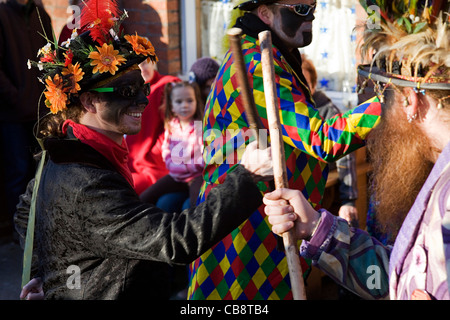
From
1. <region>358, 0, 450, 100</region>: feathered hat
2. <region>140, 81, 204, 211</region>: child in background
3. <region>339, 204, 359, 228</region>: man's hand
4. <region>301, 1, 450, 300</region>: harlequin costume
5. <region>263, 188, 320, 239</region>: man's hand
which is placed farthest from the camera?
<region>140, 81, 204, 211</region>: child in background

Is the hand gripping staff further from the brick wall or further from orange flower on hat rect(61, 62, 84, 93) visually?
the brick wall

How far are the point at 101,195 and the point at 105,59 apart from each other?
0.53m

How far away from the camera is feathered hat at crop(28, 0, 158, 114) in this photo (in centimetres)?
228

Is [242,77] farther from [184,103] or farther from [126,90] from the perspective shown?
[184,103]

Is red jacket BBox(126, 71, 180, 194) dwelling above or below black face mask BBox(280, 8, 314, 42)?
below

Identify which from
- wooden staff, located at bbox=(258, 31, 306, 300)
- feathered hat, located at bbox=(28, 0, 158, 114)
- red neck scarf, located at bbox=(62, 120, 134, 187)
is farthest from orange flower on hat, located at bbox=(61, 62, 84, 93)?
wooden staff, located at bbox=(258, 31, 306, 300)

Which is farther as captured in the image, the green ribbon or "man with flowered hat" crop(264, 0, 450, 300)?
the green ribbon

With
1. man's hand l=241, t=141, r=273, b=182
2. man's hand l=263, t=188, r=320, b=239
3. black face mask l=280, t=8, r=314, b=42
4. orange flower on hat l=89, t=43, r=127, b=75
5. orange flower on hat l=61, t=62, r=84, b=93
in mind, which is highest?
black face mask l=280, t=8, r=314, b=42

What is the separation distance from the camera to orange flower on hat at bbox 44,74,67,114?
7.48 feet

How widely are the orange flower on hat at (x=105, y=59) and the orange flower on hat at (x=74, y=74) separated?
0.05 metres

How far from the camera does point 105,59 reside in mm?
2295

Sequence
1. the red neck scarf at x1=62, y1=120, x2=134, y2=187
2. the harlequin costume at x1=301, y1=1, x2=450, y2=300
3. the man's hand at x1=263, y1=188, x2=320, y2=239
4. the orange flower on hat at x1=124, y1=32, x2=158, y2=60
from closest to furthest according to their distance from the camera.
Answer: the harlequin costume at x1=301, y1=1, x2=450, y2=300 < the man's hand at x1=263, y1=188, x2=320, y2=239 < the red neck scarf at x1=62, y1=120, x2=134, y2=187 < the orange flower on hat at x1=124, y1=32, x2=158, y2=60
